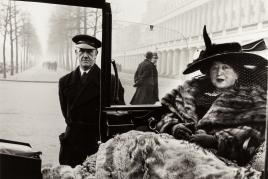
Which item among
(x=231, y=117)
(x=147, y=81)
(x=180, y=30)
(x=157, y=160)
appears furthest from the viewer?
(x=147, y=81)

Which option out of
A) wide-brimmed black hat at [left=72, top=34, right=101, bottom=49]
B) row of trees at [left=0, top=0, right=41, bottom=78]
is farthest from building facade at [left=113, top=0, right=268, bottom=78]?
row of trees at [left=0, top=0, right=41, bottom=78]

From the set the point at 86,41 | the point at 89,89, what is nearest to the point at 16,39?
the point at 86,41

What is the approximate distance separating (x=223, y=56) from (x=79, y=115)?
1.29 meters

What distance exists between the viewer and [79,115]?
3.03 metres

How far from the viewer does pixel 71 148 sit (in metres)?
3.00

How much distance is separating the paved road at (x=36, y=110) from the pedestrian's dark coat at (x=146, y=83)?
50 mm

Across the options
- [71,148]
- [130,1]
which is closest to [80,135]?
[71,148]

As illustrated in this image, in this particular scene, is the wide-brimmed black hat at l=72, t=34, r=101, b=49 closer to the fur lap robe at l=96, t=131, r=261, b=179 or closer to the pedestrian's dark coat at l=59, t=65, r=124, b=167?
the pedestrian's dark coat at l=59, t=65, r=124, b=167

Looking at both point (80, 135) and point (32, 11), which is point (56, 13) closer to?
point (32, 11)

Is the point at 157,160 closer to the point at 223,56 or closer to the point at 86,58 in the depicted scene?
the point at 223,56

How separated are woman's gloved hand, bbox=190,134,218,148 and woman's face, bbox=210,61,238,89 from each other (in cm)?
37

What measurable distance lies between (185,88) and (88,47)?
2.84ft

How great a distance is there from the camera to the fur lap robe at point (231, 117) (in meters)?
2.36

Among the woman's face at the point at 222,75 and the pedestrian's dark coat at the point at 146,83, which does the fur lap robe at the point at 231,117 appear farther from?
the pedestrian's dark coat at the point at 146,83
